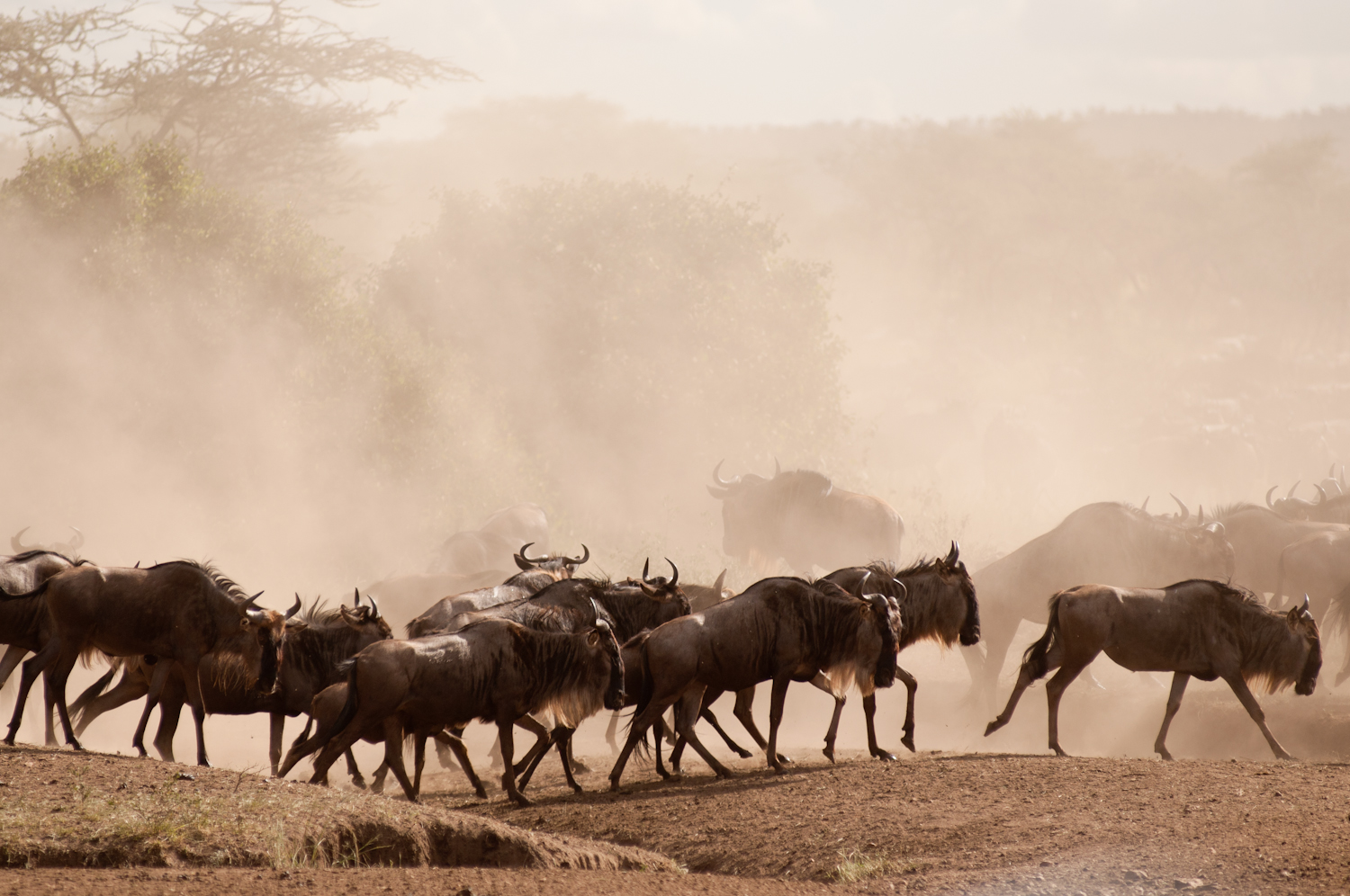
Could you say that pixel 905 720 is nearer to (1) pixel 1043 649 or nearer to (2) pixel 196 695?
(1) pixel 1043 649

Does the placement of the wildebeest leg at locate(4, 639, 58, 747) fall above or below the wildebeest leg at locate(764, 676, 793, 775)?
above

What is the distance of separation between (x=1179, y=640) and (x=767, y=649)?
322cm

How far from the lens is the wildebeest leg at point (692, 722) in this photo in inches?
307

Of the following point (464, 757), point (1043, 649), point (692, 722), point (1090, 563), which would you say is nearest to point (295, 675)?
point (464, 757)

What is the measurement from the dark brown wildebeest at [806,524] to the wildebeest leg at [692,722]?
6.96 meters

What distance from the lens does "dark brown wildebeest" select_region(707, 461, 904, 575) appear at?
15250 millimetres

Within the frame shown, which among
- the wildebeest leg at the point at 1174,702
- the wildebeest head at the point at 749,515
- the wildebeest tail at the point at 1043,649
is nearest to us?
the wildebeest leg at the point at 1174,702

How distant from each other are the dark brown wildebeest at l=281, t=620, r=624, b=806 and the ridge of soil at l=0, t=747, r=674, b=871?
762 millimetres

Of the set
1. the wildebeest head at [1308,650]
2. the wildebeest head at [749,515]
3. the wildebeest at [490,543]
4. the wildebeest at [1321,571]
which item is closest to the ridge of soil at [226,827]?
the wildebeest head at [1308,650]

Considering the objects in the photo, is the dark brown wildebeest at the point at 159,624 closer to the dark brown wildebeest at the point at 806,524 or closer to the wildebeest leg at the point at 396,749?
the wildebeest leg at the point at 396,749

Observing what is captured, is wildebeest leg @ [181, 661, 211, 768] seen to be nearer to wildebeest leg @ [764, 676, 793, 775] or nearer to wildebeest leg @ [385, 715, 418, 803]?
wildebeest leg @ [385, 715, 418, 803]

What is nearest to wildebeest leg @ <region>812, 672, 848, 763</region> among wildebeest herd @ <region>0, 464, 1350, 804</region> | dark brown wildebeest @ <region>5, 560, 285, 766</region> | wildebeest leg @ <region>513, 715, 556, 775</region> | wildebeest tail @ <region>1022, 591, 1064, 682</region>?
wildebeest herd @ <region>0, 464, 1350, 804</region>

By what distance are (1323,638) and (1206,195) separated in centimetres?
4026

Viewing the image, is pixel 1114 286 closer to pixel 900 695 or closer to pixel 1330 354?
pixel 1330 354
